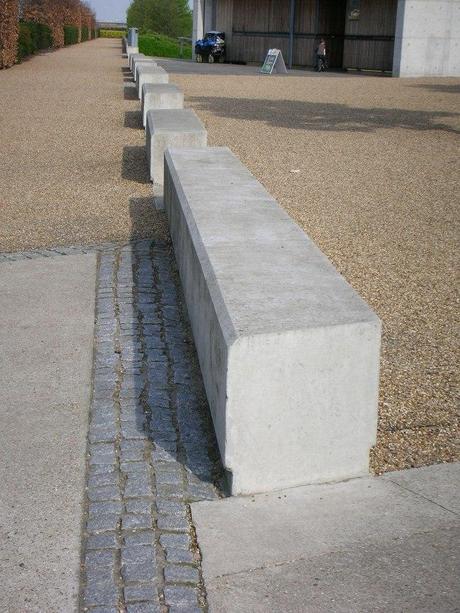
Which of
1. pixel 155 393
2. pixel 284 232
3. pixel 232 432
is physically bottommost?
pixel 155 393

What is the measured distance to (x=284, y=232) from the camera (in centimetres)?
470

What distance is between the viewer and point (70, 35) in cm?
5597

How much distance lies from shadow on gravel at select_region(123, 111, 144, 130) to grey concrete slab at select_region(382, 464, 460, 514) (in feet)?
37.2

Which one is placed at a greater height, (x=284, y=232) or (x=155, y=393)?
(x=284, y=232)

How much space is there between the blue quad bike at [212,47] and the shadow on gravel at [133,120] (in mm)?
21921

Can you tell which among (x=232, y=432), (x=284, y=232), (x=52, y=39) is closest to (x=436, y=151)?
(x=284, y=232)

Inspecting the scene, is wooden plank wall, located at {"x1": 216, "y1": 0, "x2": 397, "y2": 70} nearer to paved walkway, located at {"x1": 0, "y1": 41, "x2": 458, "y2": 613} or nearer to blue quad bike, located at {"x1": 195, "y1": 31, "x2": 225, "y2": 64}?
blue quad bike, located at {"x1": 195, "y1": 31, "x2": 225, "y2": 64}

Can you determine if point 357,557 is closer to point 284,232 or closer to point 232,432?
point 232,432

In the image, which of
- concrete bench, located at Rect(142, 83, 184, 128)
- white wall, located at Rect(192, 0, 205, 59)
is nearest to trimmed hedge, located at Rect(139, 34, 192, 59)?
white wall, located at Rect(192, 0, 205, 59)

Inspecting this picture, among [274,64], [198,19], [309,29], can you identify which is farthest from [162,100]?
[198,19]

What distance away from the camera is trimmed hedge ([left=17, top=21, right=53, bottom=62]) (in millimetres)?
33000

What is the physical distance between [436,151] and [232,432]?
31.6ft

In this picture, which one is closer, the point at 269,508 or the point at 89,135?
the point at 269,508

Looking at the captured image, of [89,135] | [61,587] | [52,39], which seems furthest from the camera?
[52,39]
